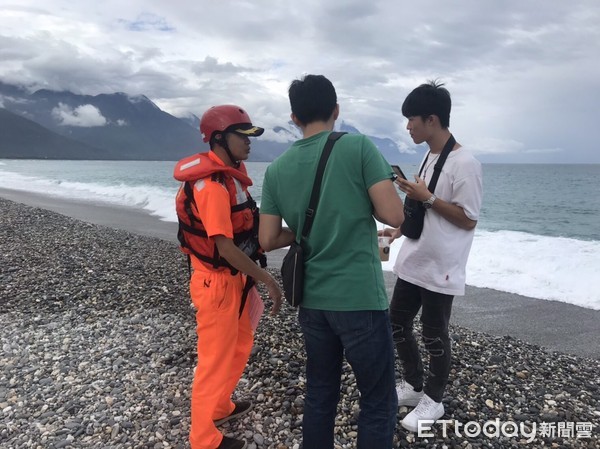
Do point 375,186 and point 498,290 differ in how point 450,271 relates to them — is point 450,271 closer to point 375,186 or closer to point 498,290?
point 375,186

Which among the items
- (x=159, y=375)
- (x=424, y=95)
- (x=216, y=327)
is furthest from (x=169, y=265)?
(x=424, y=95)

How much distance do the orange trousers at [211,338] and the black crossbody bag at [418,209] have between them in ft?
4.24

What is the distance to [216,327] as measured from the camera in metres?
3.11

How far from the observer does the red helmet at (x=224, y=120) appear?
3.06 metres

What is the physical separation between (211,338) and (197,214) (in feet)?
2.73

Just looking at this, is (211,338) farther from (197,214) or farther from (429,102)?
(429,102)

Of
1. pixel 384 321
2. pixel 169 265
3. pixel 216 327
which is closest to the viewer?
pixel 384 321

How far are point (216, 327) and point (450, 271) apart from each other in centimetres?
168

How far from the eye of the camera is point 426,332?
11.4 ft

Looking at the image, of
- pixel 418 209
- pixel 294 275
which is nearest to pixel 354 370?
pixel 294 275

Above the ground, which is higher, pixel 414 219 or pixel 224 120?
pixel 224 120

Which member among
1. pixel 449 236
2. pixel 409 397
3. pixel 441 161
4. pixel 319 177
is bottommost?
pixel 409 397

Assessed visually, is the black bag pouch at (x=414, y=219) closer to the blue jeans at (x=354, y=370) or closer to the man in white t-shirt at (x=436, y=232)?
the man in white t-shirt at (x=436, y=232)

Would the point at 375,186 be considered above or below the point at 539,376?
above
